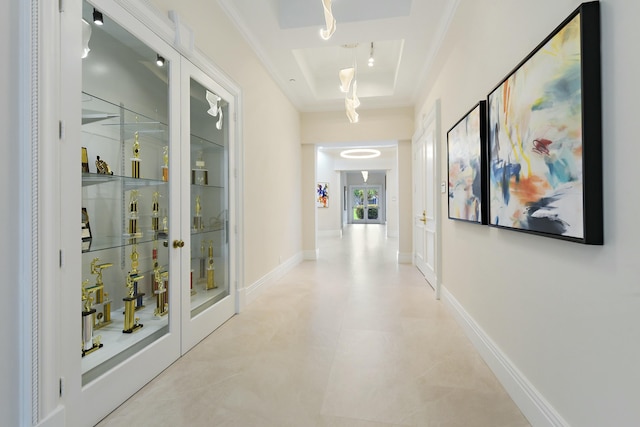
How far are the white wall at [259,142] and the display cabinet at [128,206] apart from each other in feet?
1.46

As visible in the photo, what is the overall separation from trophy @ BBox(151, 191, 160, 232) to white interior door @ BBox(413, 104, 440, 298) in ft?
11.0

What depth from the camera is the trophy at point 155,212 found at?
242cm

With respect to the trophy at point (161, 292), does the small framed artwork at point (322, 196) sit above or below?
above

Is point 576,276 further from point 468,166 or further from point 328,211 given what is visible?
point 328,211

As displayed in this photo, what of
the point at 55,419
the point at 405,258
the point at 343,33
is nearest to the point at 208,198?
the point at 55,419

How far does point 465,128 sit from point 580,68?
1.63m

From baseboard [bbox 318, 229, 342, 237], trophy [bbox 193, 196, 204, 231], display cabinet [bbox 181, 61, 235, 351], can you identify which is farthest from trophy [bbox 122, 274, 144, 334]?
baseboard [bbox 318, 229, 342, 237]

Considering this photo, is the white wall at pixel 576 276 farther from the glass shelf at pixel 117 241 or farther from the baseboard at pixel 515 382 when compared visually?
the glass shelf at pixel 117 241

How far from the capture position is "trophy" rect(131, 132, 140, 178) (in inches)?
89.0

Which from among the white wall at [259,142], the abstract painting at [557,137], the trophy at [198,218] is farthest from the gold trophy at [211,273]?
the abstract painting at [557,137]

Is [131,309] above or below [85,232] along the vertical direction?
below

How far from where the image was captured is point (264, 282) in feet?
14.5

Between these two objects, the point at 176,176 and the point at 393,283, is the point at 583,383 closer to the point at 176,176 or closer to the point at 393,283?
the point at 176,176

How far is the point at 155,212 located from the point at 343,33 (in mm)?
3129
